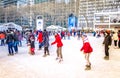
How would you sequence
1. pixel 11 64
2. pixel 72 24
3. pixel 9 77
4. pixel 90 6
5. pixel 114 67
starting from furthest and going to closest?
pixel 90 6 → pixel 72 24 → pixel 11 64 → pixel 114 67 → pixel 9 77

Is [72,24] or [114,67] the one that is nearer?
[114,67]

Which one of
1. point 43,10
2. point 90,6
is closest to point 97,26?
point 43,10

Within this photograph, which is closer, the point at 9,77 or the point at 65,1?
the point at 9,77

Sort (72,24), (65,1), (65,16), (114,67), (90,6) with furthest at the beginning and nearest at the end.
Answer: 1. (90,6)
2. (65,1)
3. (65,16)
4. (72,24)
5. (114,67)

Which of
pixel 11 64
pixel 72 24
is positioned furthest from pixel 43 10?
pixel 11 64

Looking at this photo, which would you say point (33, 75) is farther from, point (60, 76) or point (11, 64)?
point (11, 64)

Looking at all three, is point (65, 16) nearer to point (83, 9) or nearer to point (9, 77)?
point (83, 9)

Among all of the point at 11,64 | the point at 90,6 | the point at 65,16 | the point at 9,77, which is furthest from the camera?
the point at 90,6

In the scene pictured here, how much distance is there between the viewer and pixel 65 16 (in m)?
121

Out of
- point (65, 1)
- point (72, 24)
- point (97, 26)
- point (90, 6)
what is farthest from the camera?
point (90, 6)

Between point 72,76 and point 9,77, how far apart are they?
2195 mm

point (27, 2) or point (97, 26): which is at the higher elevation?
point (27, 2)

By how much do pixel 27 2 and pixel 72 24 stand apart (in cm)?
8402

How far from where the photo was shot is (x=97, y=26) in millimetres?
110500
